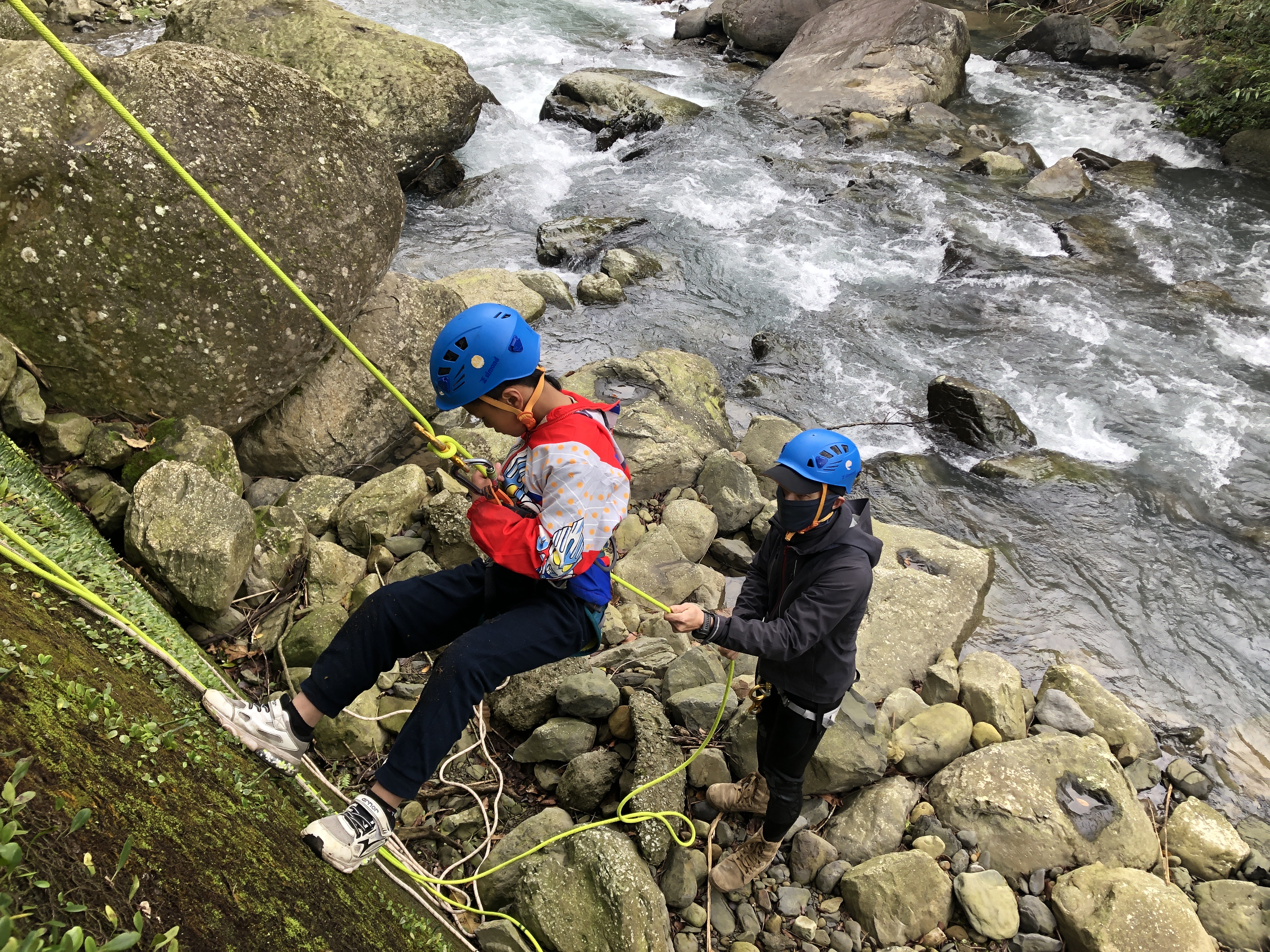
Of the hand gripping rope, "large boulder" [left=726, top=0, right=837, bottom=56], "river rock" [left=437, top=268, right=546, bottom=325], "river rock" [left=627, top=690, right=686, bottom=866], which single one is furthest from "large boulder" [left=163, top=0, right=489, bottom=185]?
"large boulder" [left=726, top=0, right=837, bottom=56]

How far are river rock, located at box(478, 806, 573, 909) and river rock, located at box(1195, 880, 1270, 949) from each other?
299 cm

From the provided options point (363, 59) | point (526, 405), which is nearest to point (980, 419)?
point (526, 405)

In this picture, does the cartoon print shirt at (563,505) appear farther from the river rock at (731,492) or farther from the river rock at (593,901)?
the river rock at (731,492)

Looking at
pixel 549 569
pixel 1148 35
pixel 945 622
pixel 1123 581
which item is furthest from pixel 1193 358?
pixel 1148 35

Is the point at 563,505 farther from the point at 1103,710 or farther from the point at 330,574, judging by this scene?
the point at 1103,710

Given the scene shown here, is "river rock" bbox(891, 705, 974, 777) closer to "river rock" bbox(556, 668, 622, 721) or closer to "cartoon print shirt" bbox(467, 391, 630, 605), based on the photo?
Answer: "river rock" bbox(556, 668, 622, 721)

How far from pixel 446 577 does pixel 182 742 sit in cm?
103

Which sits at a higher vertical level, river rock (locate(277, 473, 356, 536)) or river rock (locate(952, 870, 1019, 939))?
river rock (locate(277, 473, 356, 536))

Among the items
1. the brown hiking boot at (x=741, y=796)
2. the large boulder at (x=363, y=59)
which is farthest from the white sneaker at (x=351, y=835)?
the large boulder at (x=363, y=59)

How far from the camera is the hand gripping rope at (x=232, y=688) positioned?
2553mm

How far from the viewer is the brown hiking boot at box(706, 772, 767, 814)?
3.82 metres

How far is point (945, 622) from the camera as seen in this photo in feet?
18.9

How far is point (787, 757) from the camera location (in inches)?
140

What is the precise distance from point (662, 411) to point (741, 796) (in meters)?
4.19
